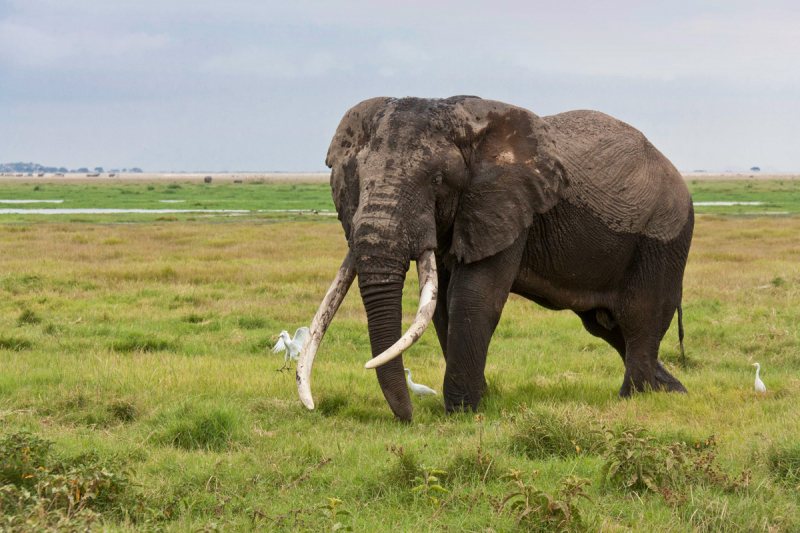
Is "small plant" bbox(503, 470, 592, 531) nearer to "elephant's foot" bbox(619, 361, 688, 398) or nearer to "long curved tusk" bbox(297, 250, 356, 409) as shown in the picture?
"long curved tusk" bbox(297, 250, 356, 409)

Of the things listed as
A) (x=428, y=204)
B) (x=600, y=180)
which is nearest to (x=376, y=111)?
(x=428, y=204)

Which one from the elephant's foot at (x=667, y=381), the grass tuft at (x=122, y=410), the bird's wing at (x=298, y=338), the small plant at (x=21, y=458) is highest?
the small plant at (x=21, y=458)

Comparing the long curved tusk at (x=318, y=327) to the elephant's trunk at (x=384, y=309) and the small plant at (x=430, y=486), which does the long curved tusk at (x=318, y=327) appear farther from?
the small plant at (x=430, y=486)

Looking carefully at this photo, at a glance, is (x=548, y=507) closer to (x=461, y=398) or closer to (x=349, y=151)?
(x=461, y=398)

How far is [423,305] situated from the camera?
6.00 metres

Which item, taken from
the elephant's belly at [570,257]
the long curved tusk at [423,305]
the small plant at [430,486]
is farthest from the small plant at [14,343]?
the small plant at [430,486]

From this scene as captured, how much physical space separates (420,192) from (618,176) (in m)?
2.40

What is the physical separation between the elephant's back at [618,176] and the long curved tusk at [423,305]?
1.81 metres

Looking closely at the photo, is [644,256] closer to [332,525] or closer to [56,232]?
[332,525]

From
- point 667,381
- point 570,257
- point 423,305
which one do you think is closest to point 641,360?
point 667,381

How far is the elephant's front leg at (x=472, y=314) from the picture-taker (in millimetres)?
6594

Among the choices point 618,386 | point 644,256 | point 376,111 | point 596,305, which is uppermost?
point 376,111

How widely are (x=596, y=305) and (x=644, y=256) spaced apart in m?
0.69

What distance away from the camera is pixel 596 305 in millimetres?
7840
